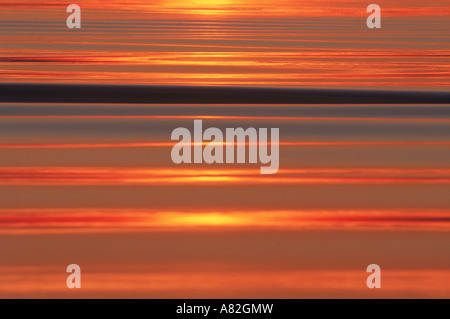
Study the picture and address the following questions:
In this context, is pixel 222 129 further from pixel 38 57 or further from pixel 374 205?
pixel 38 57

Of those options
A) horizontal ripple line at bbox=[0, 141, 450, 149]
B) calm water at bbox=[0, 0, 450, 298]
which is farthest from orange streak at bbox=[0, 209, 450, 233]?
horizontal ripple line at bbox=[0, 141, 450, 149]

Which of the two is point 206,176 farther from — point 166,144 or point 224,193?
point 166,144

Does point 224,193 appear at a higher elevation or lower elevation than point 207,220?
higher

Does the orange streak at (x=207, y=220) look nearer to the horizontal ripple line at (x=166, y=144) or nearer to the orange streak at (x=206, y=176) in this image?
the orange streak at (x=206, y=176)

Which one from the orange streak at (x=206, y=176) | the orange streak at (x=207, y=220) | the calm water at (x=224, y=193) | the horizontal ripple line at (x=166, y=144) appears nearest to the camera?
the calm water at (x=224, y=193)

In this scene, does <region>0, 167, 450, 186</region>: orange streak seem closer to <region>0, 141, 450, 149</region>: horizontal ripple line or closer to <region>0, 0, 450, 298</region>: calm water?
<region>0, 0, 450, 298</region>: calm water

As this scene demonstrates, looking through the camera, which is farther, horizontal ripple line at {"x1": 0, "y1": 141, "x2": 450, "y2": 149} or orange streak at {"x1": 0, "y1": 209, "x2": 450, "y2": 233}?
horizontal ripple line at {"x1": 0, "y1": 141, "x2": 450, "y2": 149}

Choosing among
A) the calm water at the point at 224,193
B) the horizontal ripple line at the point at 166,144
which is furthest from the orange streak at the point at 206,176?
the horizontal ripple line at the point at 166,144

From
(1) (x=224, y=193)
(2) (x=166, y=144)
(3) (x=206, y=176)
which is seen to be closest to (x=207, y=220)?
(1) (x=224, y=193)

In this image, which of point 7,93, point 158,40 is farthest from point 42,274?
point 158,40

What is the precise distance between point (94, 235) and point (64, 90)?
1.59 meters

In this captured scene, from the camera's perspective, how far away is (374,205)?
Answer: 207cm

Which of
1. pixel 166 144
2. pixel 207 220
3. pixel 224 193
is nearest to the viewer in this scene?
pixel 207 220

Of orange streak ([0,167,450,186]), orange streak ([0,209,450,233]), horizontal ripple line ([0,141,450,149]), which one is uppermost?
horizontal ripple line ([0,141,450,149])
